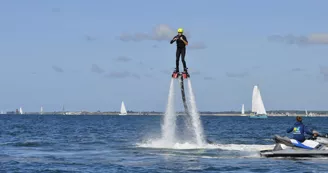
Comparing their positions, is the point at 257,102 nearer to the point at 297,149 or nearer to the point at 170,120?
the point at 170,120

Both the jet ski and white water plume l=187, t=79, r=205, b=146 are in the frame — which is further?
white water plume l=187, t=79, r=205, b=146

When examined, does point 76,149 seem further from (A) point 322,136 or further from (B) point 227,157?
(A) point 322,136

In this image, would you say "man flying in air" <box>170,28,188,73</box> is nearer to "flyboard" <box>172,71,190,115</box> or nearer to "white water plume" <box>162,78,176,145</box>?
"flyboard" <box>172,71,190,115</box>

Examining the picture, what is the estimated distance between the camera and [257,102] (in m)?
165

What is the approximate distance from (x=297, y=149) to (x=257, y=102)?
134402 millimetres

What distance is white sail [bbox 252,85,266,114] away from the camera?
522ft

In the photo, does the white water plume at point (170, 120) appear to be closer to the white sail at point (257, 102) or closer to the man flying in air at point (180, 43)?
the man flying in air at point (180, 43)

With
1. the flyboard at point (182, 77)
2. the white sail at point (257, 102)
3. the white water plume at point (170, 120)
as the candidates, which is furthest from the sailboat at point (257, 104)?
the flyboard at point (182, 77)

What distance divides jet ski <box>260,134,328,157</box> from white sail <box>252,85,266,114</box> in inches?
4986

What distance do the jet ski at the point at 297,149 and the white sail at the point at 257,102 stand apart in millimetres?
126650

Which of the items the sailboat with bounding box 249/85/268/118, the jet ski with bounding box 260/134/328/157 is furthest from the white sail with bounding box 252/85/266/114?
the jet ski with bounding box 260/134/328/157

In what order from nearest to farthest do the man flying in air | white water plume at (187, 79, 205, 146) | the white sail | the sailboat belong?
1. the man flying in air
2. white water plume at (187, 79, 205, 146)
3. the white sail
4. the sailboat

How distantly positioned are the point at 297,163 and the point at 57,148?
1655 cm

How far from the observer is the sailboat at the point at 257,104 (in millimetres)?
159825
